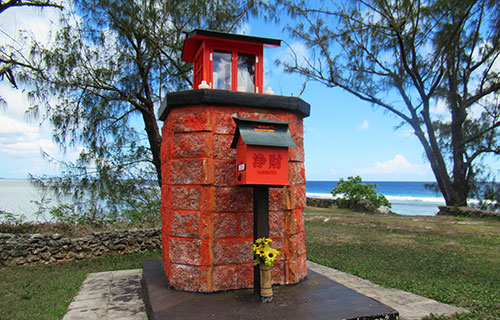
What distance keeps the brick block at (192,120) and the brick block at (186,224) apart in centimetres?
89

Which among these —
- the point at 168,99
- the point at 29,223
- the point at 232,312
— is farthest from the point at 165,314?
the point at 29,223

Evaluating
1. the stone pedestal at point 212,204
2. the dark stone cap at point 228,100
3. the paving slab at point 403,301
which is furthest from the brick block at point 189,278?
the paving slab at point 403,301

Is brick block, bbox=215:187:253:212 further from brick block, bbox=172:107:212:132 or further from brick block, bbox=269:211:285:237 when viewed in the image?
brick block, bbox=172:107:212:132

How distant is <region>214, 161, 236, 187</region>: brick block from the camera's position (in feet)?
12.8

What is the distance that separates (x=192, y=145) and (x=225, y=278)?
1427 mm

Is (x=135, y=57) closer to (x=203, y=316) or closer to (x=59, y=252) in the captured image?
(x=59, y=252)

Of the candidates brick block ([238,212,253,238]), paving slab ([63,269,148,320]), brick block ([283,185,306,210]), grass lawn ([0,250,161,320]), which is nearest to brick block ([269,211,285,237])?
brick block ([283,185,306,210])

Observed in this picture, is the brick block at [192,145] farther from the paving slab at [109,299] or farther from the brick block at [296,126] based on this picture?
the paving slab at [109,299]

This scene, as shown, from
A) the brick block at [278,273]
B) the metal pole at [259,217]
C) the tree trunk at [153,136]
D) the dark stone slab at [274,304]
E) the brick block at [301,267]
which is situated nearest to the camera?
the dark stone slab at [274,304]

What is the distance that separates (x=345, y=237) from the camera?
961cm

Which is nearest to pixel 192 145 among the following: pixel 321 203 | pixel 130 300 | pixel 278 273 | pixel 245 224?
pixel 245 224

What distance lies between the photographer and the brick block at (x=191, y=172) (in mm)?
3875

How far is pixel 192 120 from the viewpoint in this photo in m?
3.96

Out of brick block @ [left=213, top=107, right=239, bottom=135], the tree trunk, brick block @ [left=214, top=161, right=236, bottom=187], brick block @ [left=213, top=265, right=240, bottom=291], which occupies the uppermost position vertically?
the tree trunk
